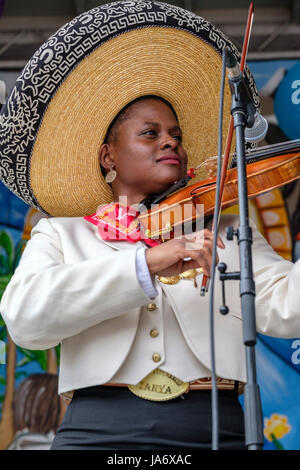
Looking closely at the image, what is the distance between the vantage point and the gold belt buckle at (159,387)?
180 centimetres

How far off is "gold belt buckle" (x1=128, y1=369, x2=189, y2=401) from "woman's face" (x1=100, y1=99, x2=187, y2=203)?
710mm

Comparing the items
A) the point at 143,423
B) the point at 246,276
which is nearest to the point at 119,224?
the point at 143,423

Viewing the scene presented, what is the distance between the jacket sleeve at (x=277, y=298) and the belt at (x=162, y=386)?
0.71 ft

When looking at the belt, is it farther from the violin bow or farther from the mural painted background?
the mural painted background

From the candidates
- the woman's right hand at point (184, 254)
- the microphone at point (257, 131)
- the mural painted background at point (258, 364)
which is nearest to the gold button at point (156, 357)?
the woman's right hand at point (184, 254)

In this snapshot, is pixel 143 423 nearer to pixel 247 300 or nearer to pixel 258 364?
pixel 247 300

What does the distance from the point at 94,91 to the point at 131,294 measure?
3.07ft

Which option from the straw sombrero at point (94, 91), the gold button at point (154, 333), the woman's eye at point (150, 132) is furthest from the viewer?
the woman's eye at point (150, 132)

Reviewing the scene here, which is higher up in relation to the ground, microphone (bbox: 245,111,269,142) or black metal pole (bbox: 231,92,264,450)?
microphone (bbox: 245,111,269,142)

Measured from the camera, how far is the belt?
5.92 feet

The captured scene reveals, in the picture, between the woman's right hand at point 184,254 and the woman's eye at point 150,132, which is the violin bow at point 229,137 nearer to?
the woman's right hand at point 184,254

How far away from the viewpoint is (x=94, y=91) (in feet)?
7.86

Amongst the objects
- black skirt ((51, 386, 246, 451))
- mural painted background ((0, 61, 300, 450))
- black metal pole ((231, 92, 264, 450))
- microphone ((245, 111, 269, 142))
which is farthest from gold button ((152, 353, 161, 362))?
mural painted background ((0, 61, 300, 450))

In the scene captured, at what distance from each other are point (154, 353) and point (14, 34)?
239cm
